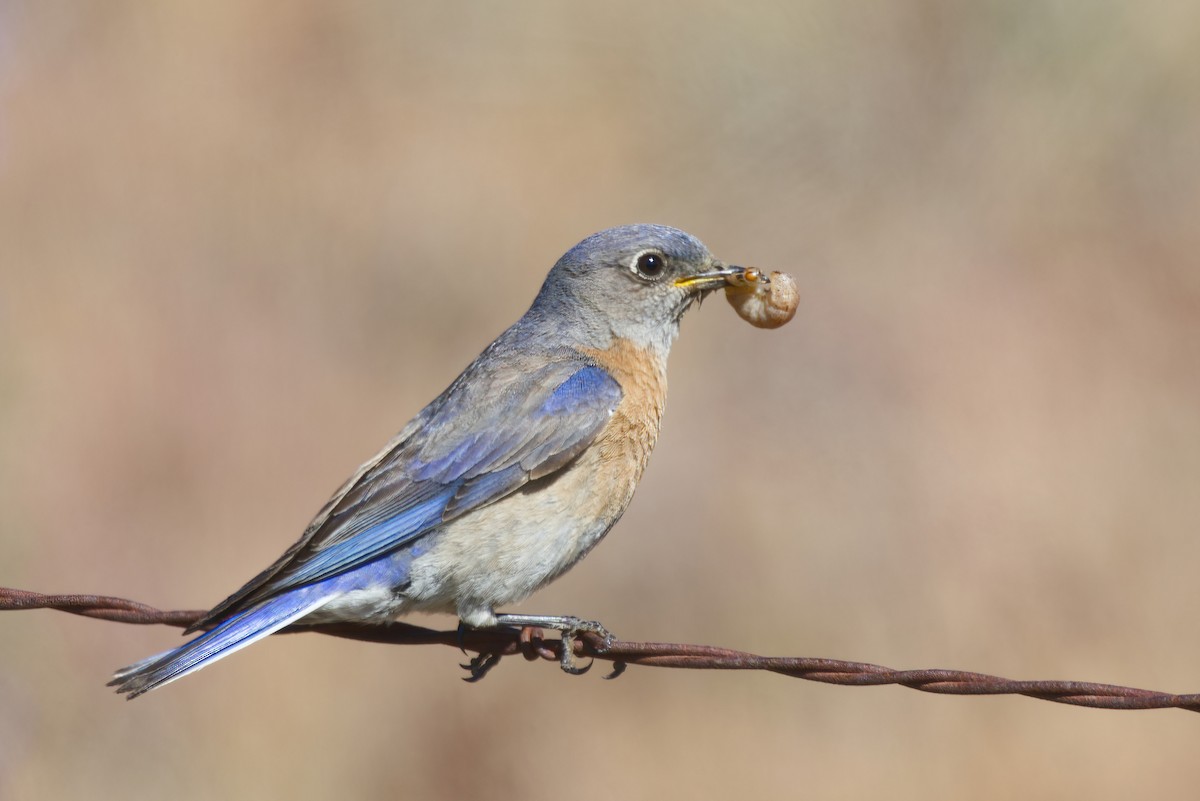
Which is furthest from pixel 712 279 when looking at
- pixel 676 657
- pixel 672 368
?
pixel 672 368

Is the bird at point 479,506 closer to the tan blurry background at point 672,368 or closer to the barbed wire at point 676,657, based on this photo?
the barbed wire at point 676,657

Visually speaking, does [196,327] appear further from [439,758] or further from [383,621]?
[383,621]

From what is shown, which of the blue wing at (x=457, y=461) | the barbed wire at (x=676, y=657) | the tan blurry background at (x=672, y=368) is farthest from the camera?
the tan blurry background at (x=672, y=368)

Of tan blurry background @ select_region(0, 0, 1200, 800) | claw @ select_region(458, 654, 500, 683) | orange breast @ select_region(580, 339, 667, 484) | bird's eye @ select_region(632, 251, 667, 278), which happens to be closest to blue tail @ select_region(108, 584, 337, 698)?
claw @ select_region(458, 654, 500, 683)

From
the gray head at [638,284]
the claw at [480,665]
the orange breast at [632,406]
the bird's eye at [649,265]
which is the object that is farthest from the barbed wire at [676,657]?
the bird's eye at [649,265]

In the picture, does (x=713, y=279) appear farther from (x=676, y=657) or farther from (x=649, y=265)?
(x=676, y=657)

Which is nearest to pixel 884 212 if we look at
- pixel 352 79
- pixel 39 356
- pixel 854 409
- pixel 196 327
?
pixel 854 409
